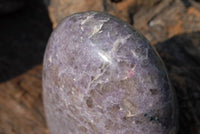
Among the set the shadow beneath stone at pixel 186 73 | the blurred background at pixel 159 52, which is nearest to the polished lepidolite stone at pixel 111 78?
the shadow beneath stone at pixel 186 73

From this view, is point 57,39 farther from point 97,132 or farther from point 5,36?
point 5,36

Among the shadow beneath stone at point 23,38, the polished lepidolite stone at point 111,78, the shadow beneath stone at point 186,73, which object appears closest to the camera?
the polished lepidolite stone at point 111,78

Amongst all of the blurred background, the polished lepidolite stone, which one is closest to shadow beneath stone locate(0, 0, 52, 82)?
the blurred background

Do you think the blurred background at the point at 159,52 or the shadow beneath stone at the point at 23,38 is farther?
the shadow beneath stone at the point at 23,38

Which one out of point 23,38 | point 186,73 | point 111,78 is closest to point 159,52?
point 186,73

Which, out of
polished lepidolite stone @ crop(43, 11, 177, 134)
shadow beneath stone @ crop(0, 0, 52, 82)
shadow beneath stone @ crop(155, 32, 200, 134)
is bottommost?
shadow beneath stone @ crop(155, 32, 200, 134)

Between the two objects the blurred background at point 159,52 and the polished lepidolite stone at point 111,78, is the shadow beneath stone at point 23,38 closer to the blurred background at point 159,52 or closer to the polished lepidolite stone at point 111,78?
the blurred background at point 159,52

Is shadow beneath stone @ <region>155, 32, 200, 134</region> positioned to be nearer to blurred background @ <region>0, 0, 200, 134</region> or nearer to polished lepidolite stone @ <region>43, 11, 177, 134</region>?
blurred background @ <region>0, 0, 200, 134</region>

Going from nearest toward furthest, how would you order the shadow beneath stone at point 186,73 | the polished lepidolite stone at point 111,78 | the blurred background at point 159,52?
1. the polished lepidolite stone at point 111,78
2. the shadow beneath stone at point 186,73
3. the blurred background at point 159,52

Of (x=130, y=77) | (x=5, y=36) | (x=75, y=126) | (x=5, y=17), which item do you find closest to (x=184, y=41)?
(x=130, y=77)
